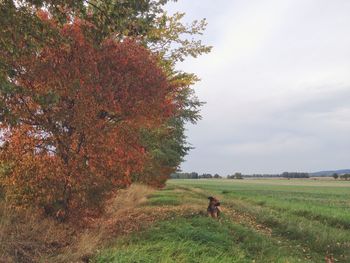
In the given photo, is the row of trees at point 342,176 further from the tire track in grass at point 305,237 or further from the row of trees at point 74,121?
the row of trees at point 74,121

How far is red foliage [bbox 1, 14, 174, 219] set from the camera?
1090 centimetres

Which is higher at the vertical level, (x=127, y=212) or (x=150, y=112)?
(x=150, y=112)

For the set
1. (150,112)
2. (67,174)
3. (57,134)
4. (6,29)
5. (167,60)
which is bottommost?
(67,174)

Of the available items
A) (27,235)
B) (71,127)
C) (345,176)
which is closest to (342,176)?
(345,176)

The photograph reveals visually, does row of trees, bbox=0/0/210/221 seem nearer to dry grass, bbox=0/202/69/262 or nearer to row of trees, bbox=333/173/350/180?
dry grass, bbox=0/202/69/262

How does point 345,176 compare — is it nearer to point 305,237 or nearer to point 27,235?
point 305,237

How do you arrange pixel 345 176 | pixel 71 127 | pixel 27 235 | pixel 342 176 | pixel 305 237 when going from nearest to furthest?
pixel 27 235, pixel 71 127, pixel 305 237, pixel 345 176, pixel 342 176

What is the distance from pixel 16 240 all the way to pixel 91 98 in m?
3.82

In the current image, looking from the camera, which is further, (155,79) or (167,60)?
(167,60)

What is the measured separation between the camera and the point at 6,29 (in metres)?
8.58

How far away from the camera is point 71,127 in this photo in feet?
37.6

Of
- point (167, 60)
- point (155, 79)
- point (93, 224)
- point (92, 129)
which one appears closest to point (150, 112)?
point (155, 79)

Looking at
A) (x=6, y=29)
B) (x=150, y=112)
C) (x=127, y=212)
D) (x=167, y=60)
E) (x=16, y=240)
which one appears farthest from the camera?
(x=167, y=60)

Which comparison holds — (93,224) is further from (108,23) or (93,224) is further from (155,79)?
(108,23)
